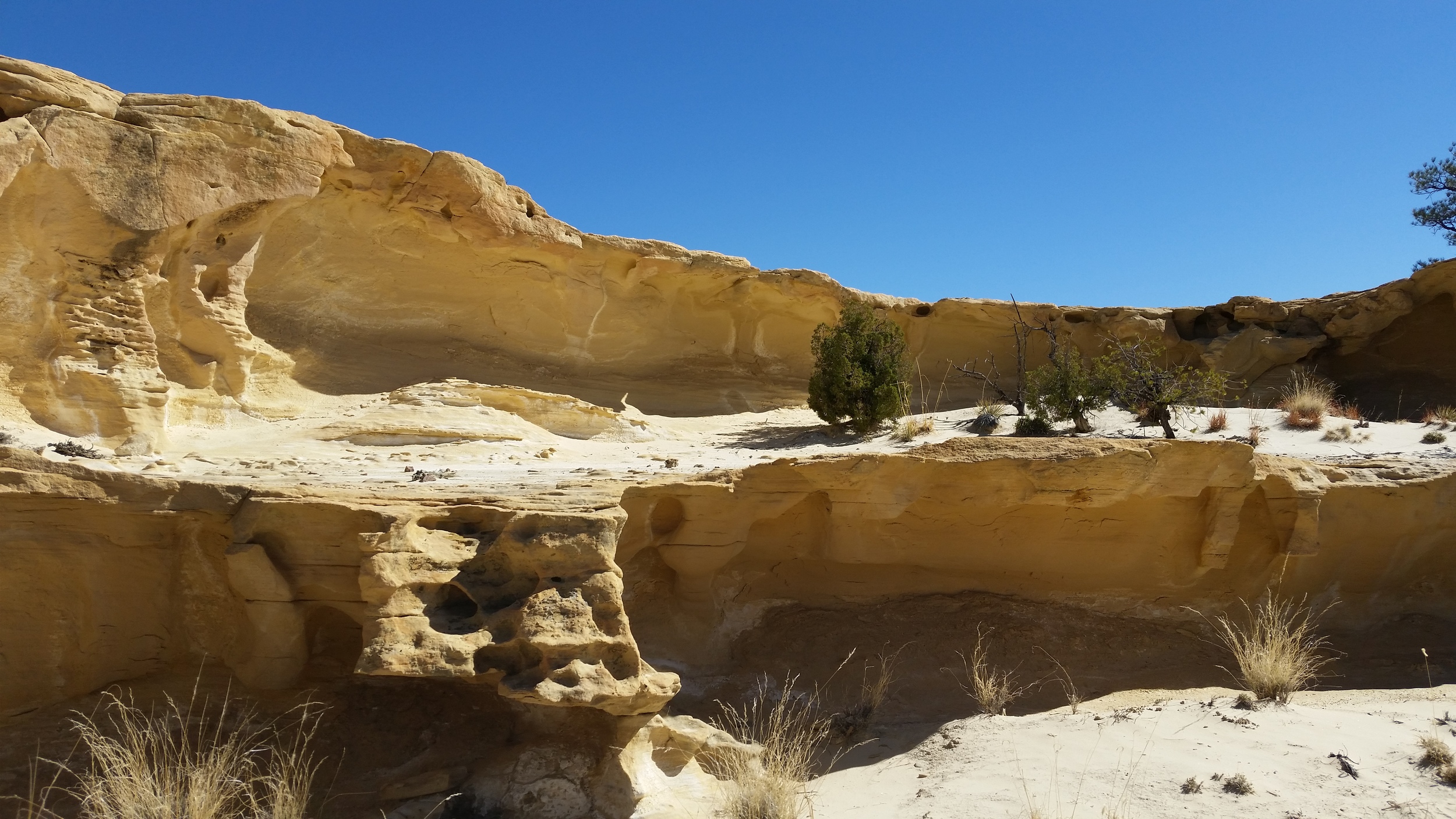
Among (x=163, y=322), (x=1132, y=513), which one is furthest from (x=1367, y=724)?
(x=163, y=322)

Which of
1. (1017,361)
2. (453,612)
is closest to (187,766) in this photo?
(453,612)

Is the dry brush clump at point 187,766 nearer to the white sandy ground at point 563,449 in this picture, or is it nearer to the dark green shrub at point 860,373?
the white sandy ground at point 563,449

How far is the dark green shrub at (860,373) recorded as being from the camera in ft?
37.8

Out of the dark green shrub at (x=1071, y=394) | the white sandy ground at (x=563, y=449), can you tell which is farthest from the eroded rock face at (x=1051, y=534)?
the dark green shrub at (x=1071, y=394)

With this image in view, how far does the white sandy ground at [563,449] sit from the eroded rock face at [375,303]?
410 mm

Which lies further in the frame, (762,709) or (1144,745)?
(762,709)

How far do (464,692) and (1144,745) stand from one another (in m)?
4.27

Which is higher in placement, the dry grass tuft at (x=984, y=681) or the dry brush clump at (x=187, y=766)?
the dry brush clump at (x=187, y=766)

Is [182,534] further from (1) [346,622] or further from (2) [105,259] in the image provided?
(2) [105,259]

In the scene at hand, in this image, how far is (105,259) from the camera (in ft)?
26.2

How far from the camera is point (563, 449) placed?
9578 millimetres

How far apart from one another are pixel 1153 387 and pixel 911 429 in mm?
2979

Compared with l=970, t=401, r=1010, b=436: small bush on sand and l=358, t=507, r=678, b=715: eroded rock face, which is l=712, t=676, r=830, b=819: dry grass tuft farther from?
l=970, t=401, r=1010, b=436: small bush on sand

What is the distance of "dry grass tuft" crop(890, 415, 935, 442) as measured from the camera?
35.6ft
